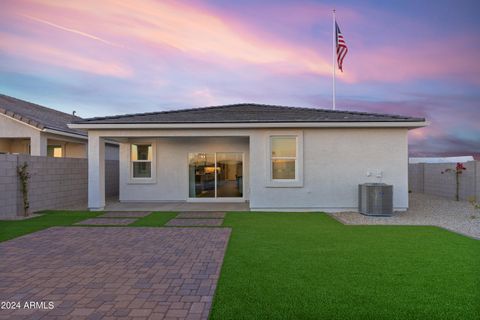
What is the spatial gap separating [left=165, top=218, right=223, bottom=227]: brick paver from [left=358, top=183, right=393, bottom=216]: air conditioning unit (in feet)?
16.5

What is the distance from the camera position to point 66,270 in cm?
553

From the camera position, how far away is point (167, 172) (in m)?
15.5

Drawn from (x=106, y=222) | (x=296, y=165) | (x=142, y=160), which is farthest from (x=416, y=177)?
(x=106, y=222)

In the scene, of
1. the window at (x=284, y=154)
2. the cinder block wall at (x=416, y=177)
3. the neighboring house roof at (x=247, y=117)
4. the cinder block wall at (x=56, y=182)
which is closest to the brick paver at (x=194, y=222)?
the window at (x=284, y=154)

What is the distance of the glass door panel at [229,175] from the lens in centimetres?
1561

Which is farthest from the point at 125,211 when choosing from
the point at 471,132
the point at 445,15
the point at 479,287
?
the point at 471,132

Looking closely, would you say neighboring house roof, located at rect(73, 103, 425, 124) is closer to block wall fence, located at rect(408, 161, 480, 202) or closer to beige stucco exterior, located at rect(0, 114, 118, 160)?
beige stucco exterior, located at rect(0, 114, 118, 160)

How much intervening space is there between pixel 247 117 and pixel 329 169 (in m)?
3.64

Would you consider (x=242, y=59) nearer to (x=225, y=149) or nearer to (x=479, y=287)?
(x=225, y=149)

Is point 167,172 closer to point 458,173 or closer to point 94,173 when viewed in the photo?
point 94,173

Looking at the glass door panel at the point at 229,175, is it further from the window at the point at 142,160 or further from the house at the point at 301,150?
the window at the point at 142,160

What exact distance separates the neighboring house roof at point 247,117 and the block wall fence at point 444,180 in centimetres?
540

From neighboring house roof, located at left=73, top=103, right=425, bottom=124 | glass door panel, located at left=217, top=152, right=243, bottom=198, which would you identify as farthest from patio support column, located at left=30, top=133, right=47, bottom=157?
glass door panel, located at left=217, top=152, right=243, bottom=198

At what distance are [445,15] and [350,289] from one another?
12177 mm
